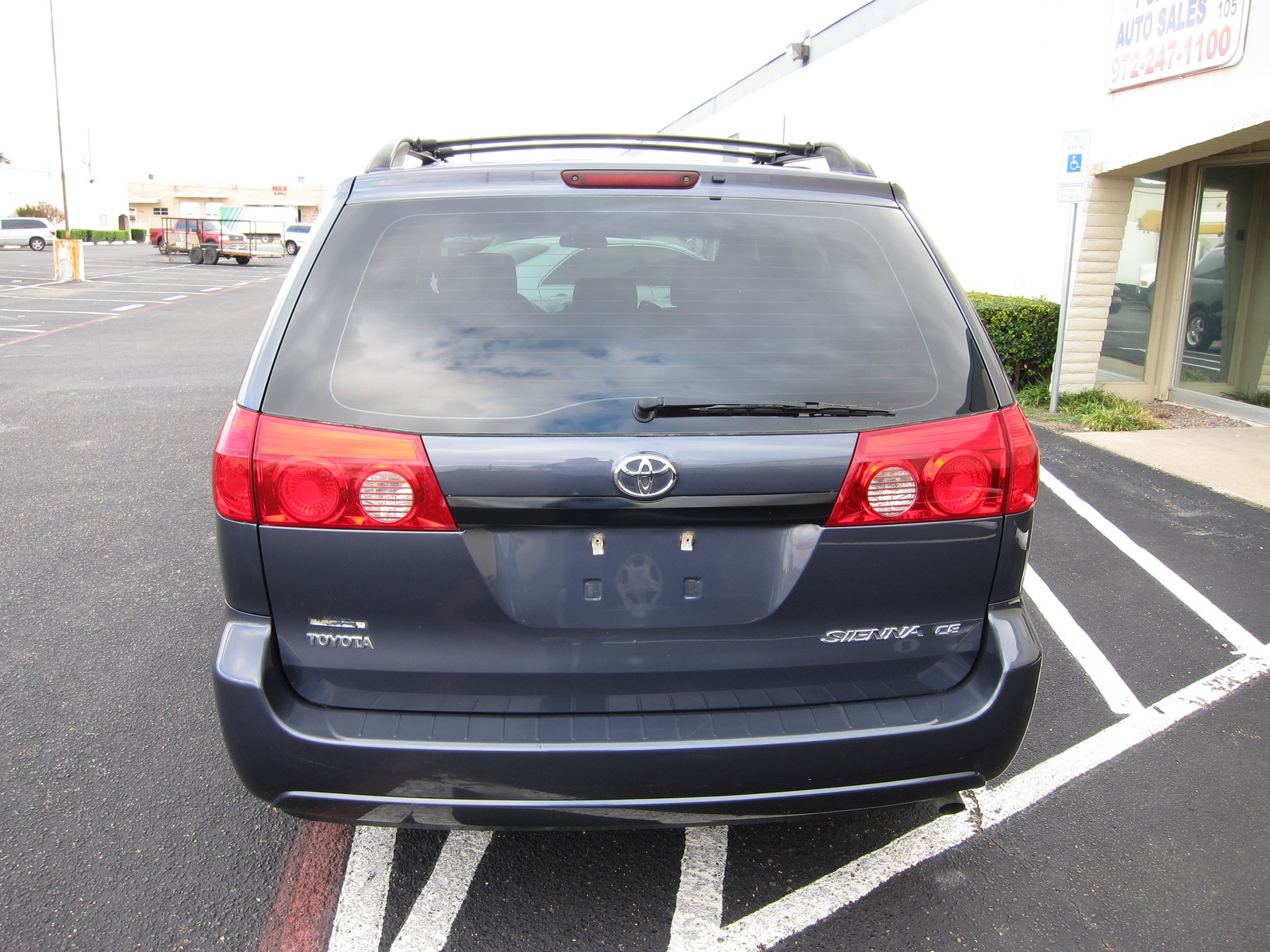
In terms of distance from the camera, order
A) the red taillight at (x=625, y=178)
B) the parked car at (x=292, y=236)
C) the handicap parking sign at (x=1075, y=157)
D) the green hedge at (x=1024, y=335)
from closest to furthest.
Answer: the red taillight at (x=625, y=178), the handicap parking sign at (x=1075, y=157), the green hedge at (x=1024, y=335), the parked car at (x=292, y=236)

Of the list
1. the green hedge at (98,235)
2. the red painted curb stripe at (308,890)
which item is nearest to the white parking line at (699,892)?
the red painted curb stripe at (308,890)

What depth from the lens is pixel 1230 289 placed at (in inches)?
395

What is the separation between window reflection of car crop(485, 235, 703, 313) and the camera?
2.15 meters

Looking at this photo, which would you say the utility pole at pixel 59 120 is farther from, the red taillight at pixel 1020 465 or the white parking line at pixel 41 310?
the red taillight at pixel 1020 465

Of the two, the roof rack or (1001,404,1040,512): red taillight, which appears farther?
the roof rack

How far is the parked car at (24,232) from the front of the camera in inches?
2003

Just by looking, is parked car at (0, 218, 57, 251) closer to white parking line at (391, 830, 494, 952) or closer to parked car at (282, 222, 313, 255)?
parked car at (282, 222, 313, 255)

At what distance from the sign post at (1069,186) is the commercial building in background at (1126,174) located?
0.10m

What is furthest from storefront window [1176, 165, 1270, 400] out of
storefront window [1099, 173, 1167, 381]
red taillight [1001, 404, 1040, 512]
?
red taillight [1001, 404, 1040, 512]

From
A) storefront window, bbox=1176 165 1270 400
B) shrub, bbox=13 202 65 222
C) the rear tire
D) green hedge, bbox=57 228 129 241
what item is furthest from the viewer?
shrub, bbox=13 202 65 222

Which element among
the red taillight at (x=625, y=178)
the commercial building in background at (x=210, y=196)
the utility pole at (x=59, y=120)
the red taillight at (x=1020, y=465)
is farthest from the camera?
the commercial building in background at (x=210, y=196)

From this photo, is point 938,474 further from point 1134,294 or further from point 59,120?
point 59,120

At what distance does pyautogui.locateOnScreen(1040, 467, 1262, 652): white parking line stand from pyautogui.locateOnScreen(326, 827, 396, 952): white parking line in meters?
3.58

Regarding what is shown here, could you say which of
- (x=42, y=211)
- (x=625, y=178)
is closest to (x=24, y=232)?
(x=42, y=211)
